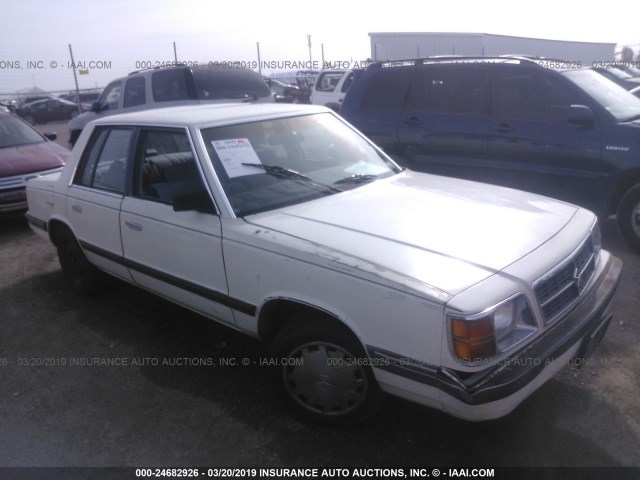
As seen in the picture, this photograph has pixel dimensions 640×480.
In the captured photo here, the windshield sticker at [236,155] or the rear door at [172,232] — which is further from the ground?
the windshield sticker at [236,155]

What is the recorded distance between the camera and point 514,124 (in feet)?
18.4

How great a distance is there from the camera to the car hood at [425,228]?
243cm

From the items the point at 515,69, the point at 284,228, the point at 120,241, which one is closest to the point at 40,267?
the point at 120,241

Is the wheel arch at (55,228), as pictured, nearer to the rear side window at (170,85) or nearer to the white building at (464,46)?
the rear side window at (170,85)

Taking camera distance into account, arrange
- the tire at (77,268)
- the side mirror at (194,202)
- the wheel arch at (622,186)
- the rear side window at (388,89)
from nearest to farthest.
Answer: the side mirror at (194,202) < the tire at (77,268) < the wheel arch at (622,186) < the rear side window at (388,89)

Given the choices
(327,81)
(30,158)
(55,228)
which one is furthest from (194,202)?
(327,81)

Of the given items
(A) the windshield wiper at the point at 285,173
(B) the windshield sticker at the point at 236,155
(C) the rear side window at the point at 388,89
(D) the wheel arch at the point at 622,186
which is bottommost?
(D) the wheel arch at the point at 622,186

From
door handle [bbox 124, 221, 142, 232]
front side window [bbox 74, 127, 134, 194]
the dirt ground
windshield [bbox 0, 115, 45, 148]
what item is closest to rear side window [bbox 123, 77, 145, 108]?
windshield [bbox 0, 115, 45, 148]

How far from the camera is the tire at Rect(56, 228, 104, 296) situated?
4.59 m

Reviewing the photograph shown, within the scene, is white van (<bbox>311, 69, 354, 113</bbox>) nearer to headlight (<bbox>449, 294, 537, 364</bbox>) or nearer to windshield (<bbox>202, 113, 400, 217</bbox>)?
windshield (<bbox>202, 113, 400, 217</bbox>)

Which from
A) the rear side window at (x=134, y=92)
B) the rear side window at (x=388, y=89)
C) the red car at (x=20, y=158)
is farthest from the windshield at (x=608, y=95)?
the rear side window at (x=134, y=92)

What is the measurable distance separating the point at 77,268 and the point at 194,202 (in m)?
2.15

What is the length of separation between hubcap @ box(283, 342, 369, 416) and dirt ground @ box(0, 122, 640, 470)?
0.17 m

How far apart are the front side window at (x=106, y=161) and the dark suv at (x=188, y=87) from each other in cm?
508
